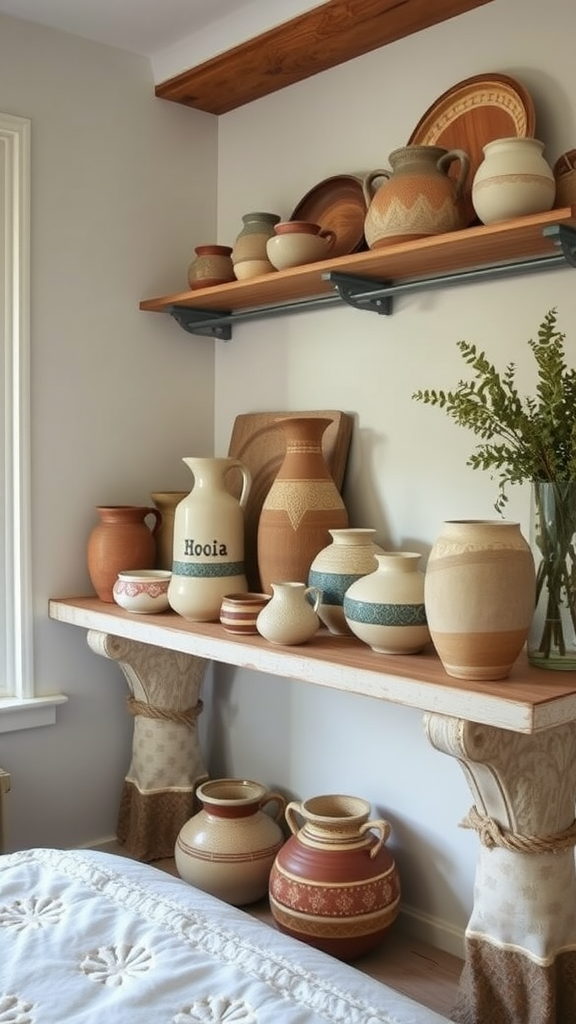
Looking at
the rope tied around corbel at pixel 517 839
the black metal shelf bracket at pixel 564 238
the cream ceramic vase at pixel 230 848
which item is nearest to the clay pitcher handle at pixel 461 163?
the black metal shelf bracket at pixel 564 238

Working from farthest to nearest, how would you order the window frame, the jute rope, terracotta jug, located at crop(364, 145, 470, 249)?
the jute rope
the window frame
terracotta jug, located at crop(364, 145, 470, 249)

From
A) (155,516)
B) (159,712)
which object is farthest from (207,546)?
(159,712)

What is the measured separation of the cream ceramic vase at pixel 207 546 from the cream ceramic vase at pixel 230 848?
19.0 inches

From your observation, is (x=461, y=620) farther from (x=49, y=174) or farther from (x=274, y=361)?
(x=49, y=174)

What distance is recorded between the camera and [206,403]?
2.71 meters

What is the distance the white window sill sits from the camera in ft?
7.68

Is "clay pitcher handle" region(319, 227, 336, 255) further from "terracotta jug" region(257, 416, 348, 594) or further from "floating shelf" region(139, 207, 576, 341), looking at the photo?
"terracotta jug" region(257, 416, 348, 594)

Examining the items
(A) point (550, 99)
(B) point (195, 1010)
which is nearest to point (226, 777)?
(B) point (195, 1010)

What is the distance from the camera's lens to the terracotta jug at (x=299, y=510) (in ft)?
6.86

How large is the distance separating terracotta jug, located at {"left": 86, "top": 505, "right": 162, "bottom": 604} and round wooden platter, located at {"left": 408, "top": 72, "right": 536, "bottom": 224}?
3.40 ft

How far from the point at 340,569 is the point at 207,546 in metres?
0.35

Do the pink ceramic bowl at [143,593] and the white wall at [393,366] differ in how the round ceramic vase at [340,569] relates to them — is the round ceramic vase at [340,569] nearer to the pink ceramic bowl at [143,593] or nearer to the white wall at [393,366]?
the white wall at [393,366]

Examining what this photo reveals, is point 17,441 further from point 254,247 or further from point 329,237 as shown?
point 329,237

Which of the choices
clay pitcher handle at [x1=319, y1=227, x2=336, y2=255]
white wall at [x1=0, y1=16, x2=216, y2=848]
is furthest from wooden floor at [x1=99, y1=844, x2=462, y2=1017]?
clay pitcher handle at [x1=319, y1=227, x2=336, y2=255]
